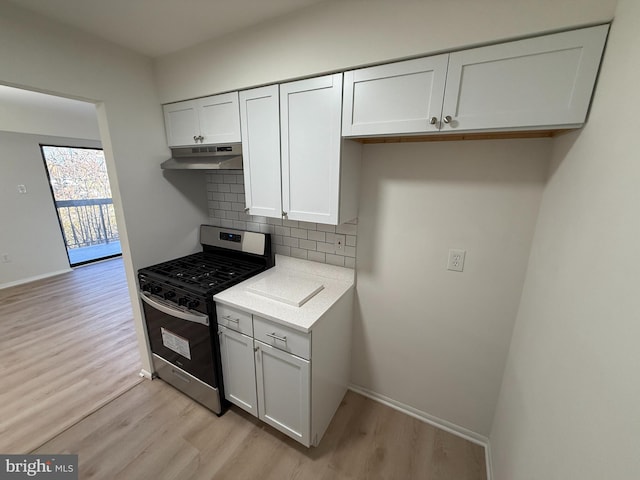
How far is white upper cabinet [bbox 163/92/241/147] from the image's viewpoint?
1657mm

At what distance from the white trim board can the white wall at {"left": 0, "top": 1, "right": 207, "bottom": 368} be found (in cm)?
189

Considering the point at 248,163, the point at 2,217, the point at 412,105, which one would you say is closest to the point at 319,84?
the point at 412,105

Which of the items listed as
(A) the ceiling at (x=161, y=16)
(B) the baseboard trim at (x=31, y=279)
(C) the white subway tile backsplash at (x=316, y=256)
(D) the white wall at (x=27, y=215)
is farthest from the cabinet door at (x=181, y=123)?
(B) the baseboard trim at (x=31, y=279)

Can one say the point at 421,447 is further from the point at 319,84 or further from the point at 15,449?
the point at 15,449

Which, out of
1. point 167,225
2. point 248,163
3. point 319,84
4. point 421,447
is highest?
point 319,84

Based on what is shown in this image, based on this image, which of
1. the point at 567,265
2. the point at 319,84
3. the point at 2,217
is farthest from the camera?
the point at 2,217

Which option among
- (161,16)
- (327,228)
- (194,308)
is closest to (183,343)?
(194,308)

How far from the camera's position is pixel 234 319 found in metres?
1.54

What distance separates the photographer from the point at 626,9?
2.52 ft

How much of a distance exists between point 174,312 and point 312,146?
56.4 inches

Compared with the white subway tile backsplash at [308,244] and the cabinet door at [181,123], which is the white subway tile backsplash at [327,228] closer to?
the white subway tile backsplash at [308,244]

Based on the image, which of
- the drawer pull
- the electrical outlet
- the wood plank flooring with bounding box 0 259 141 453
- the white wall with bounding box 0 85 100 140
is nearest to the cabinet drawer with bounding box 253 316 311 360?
the drawer pull

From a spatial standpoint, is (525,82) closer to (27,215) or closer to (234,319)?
(234,319)

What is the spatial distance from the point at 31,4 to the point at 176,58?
0.67m
